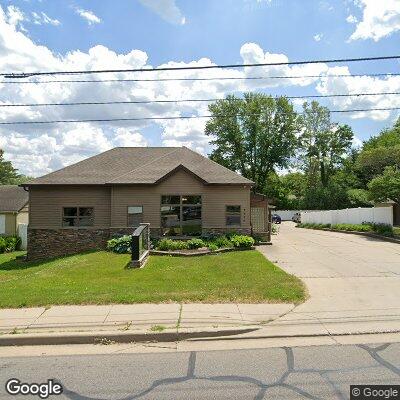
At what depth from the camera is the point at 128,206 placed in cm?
2258

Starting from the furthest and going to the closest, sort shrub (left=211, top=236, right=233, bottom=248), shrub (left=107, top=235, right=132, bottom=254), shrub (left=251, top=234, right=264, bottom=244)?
shrub (left=251, top=234, right=264, bottom=244)
shrub (left=211, top=236, right=233, bottom=248)
shrub (left=107, top=235, right=132, bottom=254)

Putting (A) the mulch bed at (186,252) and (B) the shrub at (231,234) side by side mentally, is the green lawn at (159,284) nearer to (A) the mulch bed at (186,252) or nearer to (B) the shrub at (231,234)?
(A) the mulch bed at (186,252)

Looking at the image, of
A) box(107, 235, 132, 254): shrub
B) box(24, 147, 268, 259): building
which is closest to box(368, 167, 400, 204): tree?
box(24, 147, 268, 259): building

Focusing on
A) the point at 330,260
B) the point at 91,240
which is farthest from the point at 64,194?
the point at 330,260

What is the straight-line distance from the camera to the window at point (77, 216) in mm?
23000

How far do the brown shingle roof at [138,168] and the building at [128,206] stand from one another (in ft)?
0.21

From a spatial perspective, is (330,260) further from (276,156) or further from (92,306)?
(276,156)

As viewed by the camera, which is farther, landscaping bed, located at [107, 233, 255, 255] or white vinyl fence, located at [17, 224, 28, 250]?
white vinyl fence, located at [17, 224, 28, 250]

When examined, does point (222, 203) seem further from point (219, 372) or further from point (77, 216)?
point (219, 372)

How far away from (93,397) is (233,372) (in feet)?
6.32

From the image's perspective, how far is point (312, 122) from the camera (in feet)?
217

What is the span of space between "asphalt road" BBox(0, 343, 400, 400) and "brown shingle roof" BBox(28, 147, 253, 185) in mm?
16164

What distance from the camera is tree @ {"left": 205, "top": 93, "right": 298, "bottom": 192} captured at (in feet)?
193

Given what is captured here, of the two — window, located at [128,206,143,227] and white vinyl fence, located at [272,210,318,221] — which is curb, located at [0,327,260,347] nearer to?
window, located at [128,206,143,227]
